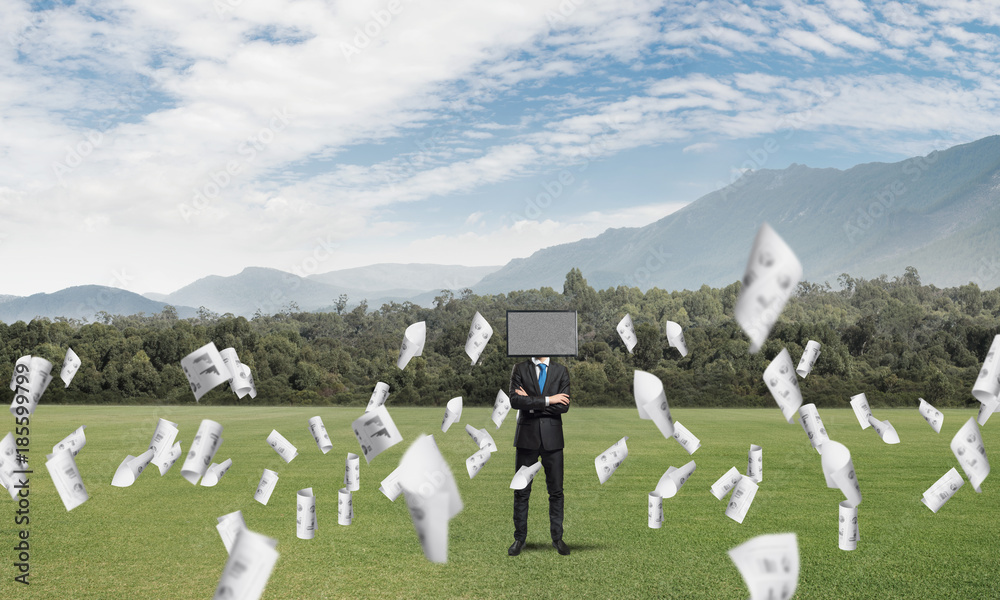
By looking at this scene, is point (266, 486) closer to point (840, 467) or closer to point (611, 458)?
point (611, 458)

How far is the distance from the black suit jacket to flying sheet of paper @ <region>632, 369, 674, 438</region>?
0.86m

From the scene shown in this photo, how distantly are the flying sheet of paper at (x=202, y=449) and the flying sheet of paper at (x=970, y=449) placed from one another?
8624 mm

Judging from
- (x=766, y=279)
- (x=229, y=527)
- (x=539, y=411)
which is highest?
(x=766, y=279)

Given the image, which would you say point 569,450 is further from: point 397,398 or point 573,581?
Answer: point 397,398

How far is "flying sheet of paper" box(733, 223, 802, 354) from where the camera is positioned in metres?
4.69

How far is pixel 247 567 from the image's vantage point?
411cm

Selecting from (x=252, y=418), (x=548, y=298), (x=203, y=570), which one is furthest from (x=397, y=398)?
(x=203, y=570)

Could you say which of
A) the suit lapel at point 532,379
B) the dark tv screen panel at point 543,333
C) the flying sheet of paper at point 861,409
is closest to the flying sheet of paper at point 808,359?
the flying sheet of paper at point 861,409

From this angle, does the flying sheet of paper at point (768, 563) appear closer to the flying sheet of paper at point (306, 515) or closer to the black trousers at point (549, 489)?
the black trousers at point (549, 489)

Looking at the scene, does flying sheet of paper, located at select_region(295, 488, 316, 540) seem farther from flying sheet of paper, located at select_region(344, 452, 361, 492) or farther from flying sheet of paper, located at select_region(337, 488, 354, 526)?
flying sheet of paper, located at select_region(344, 452, 361, 492)

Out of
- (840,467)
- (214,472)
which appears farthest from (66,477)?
(840,467)

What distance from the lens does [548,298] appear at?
6406 centimetres

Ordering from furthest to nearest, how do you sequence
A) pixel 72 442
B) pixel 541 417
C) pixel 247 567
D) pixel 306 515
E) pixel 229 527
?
pixel 72 442, pixel 306 515, pixel 541 417, pixel 229 527, pixel 247 567

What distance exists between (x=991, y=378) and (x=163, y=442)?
10.1 metres
